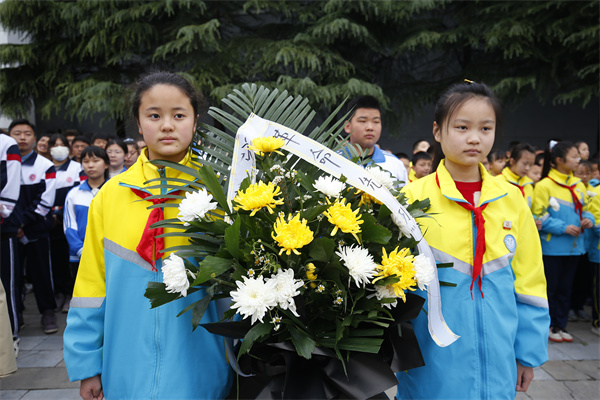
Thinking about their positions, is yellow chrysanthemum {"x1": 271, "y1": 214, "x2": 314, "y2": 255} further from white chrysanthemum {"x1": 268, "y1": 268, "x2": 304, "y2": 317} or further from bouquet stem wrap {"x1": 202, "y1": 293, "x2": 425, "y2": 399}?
bouquet stem wrap {"x1": 202, "y1": 293, "x2": 425, "y2": 399}

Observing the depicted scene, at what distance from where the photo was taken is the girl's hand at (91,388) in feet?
5.69

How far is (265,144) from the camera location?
4.67ft

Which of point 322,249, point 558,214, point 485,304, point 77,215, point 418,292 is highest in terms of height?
point 322,249

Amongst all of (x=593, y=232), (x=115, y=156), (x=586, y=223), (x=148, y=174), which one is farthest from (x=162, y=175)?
(x=593, y=232)

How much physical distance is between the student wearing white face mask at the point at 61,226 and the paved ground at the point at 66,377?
0.71 meters

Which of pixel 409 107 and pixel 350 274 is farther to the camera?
pixel 409 107

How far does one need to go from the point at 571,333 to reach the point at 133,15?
8.70m

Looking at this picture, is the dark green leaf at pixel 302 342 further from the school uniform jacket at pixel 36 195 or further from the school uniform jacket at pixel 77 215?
the school uniform jacket at pixel 36 195

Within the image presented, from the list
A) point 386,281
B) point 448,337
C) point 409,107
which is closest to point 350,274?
point 386,281

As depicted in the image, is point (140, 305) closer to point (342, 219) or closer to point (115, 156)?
point (342, 219)

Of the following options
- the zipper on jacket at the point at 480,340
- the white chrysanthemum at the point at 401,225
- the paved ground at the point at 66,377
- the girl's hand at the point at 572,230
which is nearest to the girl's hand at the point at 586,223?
the girl's hand at the point at 572,230

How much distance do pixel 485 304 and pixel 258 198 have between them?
3.46ft

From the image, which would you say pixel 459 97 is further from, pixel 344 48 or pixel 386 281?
pixel 344 48

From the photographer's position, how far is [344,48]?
33.4 feet
